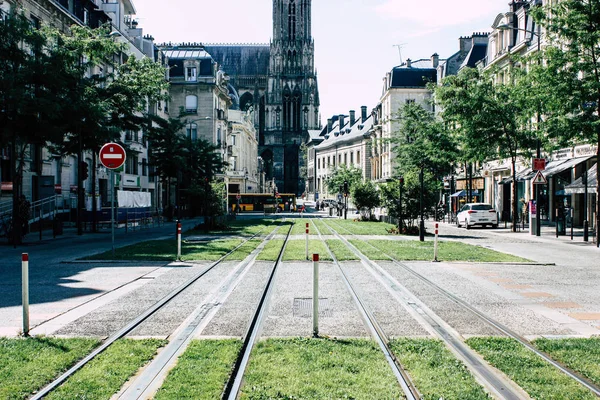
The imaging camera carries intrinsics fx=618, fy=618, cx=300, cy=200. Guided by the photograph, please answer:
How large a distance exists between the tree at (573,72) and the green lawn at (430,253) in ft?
18.3

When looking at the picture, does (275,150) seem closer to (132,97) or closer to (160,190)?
(160,190)

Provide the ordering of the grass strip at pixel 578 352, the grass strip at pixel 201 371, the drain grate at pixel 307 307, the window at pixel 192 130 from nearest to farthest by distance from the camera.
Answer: the grass strip at pixel 201 371
the grass strip at pixel 578 352
the drain grate at pixel 307 307
the window at pixel 192 130

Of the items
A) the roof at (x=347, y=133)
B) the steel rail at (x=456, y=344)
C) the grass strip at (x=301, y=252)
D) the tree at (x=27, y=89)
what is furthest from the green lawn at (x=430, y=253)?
the roof at (x=347, y=133)

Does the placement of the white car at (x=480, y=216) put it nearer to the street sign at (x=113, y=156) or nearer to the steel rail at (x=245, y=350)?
the street sign at (x=113, y=156)

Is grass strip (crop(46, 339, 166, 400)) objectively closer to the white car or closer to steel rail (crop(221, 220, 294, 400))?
steel rail (crop(221, 220, 294, 400))

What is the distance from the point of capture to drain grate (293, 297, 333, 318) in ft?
28.0

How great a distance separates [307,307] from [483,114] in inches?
914

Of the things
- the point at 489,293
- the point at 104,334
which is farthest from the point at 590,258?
the point at 104,334

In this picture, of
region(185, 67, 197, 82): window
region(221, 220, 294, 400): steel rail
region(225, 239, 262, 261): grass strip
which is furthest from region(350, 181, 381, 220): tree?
region(221, 220, 294, 400): steel rail

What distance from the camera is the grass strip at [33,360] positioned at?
5.17 m

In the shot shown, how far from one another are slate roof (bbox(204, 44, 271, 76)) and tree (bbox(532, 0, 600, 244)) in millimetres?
112863

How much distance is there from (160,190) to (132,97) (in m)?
34.9

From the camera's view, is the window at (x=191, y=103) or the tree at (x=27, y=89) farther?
the window at (x=191, y=103)

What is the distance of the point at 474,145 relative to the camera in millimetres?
31000
